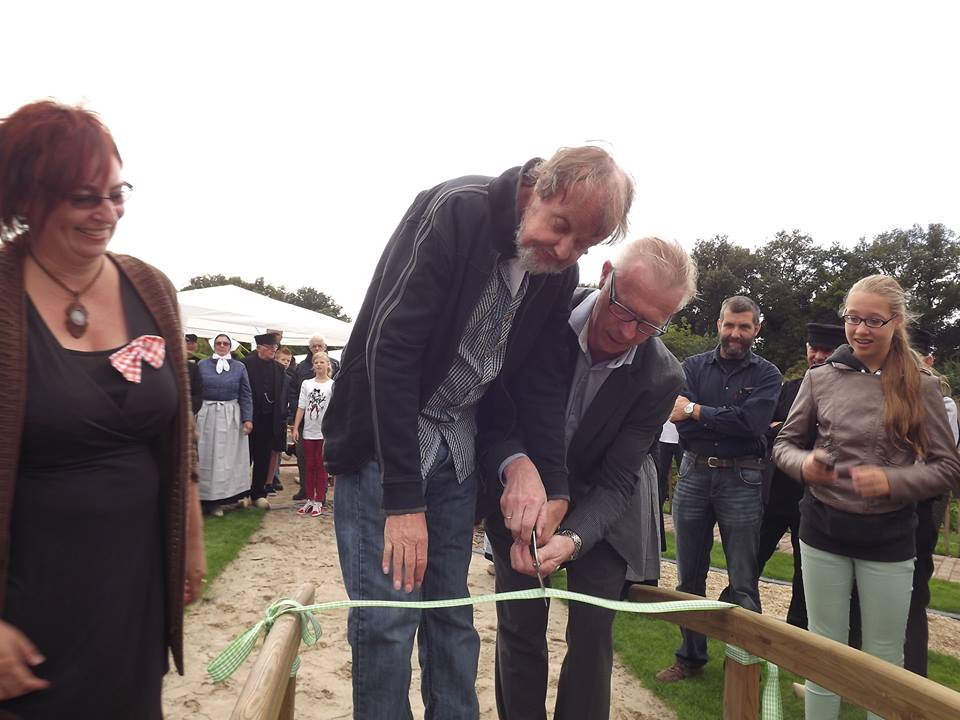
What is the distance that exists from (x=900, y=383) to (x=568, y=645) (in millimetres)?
1693

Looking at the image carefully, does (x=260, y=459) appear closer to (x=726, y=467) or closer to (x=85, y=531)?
(x=726, y=467)

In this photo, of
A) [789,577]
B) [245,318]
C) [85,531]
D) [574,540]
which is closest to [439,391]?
[574,540]

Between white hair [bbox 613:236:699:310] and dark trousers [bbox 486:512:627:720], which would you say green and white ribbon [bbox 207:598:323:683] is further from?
white hair [bbox 613:236:699:310]

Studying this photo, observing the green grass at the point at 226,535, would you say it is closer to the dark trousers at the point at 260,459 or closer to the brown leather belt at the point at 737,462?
the dark trousers at the point at 260,459

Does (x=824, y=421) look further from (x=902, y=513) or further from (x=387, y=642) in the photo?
(x=387, y=642)

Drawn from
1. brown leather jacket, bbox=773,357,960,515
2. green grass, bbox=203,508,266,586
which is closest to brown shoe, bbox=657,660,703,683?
brown leather jacket, bbox=773,357,960,515

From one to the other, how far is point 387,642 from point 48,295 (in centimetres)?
115

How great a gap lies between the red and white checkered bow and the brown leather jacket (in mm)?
2493

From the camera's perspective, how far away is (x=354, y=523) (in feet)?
6.20

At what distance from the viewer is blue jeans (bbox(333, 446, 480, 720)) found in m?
1.80

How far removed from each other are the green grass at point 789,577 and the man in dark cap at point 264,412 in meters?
4.79

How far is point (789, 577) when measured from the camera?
20.6 ft

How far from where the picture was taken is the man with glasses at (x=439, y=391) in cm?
176

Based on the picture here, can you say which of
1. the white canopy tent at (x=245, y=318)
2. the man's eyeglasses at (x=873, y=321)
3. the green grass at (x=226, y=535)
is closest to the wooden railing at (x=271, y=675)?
the man's eyeglasses at (x=873, y=321)
